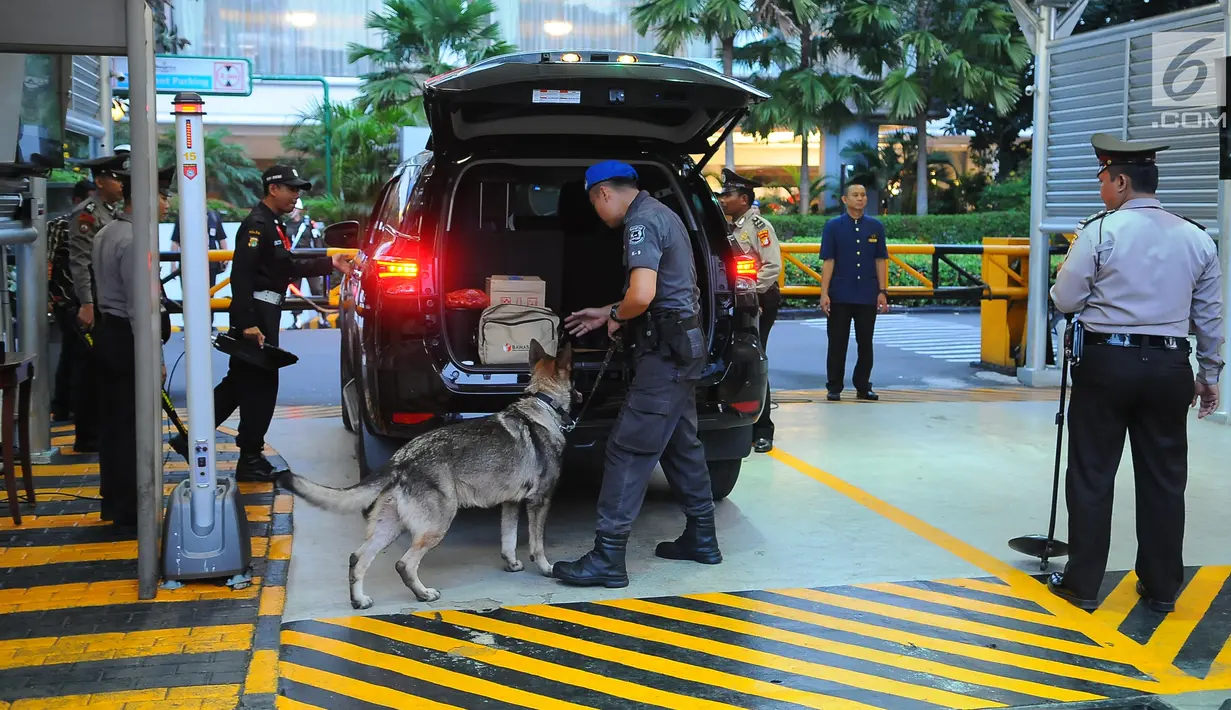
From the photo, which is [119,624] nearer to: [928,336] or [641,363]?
[641,363]

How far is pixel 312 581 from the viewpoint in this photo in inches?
193

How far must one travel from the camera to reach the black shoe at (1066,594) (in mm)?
4699

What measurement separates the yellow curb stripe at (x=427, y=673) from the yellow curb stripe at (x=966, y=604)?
5.45 feet

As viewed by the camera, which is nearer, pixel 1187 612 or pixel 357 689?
pixel 357 689

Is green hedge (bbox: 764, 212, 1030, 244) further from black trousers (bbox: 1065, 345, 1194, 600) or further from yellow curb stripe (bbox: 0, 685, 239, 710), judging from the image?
yellow curb stripe (bbox: 0, 685, 239, 710)

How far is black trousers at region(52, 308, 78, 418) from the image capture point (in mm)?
7668

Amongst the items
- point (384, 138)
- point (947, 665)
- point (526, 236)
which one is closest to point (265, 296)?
point (526, 236)

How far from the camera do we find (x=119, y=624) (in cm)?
436

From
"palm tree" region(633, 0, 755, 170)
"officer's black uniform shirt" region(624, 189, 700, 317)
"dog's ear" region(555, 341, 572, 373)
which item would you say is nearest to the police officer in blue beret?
"officer's black uniform shirt" region(624, 189, 700, 317)

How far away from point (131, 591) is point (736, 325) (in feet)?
9.33

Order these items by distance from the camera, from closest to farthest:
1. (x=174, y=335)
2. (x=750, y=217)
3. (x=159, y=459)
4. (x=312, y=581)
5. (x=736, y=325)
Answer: (x=159, y=459) → (x=312, y=581) → (x=736, y=325) → (x=750, y=217) → (x=174, y=335)

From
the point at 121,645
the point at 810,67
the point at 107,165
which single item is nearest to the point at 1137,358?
the point at 121,645

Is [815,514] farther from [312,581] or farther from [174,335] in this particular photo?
[174,335]

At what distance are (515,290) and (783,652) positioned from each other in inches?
92.4
